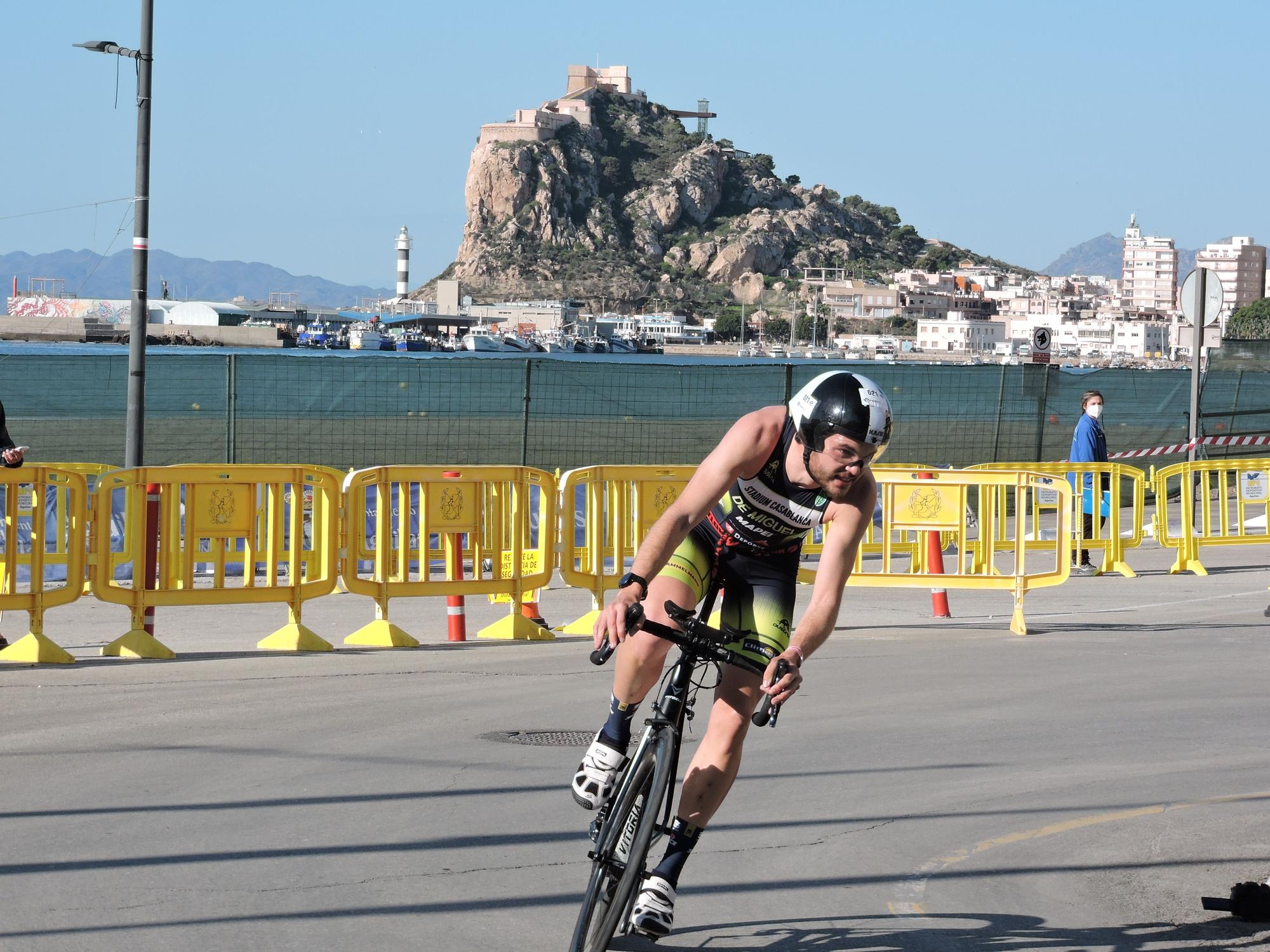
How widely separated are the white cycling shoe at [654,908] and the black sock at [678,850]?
38 millimetres

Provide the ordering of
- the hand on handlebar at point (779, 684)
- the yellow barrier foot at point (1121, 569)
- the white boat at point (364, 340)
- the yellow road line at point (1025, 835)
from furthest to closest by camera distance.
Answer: the white boat at point (364, 340) → the yellow barrier foot at point (1121, 569) → the yellow road line at point (1025, 835) → the hand on handlebar at point (779, 684)

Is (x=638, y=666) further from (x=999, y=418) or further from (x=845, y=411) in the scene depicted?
(x=999, y=418)

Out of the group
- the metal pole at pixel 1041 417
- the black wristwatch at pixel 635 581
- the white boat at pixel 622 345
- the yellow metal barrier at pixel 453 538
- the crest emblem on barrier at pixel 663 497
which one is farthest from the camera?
the white boat at pixel 622 345

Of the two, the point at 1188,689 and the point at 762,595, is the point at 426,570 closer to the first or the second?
the point at 1188,689

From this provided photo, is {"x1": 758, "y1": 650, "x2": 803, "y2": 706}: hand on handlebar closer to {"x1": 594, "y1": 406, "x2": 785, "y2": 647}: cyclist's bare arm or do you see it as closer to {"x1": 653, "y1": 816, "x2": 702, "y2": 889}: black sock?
{"x1": 594, "y1": 406, "x2": 785, "y2": 647}: cyclist's bare arm

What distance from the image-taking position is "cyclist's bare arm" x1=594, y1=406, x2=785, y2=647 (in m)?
4.59

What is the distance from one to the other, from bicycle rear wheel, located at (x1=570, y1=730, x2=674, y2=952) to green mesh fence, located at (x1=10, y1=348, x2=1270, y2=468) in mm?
17519

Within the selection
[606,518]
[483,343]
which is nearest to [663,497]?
[606,518]

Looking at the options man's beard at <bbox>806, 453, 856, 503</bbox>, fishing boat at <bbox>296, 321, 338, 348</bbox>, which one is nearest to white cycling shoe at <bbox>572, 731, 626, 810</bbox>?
man's beard at <bbox>806, 453, 856, 503</bbox>

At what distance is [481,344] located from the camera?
457ft

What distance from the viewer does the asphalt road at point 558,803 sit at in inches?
208

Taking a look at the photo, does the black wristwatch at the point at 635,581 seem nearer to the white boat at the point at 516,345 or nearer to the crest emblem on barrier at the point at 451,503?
the crest emblem on barrier at the point at 451,503

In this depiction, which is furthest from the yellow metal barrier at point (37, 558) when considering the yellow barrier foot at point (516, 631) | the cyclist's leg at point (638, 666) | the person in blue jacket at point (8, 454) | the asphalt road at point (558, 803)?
the cyclist's leg at point (638, 666)

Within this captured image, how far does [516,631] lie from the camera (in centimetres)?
1209
